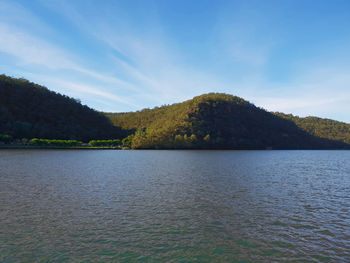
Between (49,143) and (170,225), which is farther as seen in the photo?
(49,143)

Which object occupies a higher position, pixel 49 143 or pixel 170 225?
pixel 49 143

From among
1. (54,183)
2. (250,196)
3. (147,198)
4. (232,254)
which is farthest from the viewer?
(54,183)

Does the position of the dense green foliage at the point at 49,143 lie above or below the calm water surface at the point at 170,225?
above

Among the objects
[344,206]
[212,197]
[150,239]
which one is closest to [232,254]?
[150,239]

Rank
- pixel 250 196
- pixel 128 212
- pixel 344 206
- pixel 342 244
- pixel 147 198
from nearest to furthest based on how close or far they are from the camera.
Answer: pixel 342 244
pixel 128 212
pixel 344 206
pixel 147 198
pixel 250 196

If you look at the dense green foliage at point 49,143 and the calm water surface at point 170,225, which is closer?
the calm water surface at point 170,225

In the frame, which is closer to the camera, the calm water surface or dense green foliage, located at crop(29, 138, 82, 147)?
the calm water surface

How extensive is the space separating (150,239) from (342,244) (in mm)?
11134

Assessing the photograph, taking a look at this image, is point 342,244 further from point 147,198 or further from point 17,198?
point 17,198

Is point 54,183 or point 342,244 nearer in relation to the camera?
point 342,244

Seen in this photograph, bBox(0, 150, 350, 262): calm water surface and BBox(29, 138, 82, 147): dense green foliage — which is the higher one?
BBox(29, 138, 82, 147): dense green foliage

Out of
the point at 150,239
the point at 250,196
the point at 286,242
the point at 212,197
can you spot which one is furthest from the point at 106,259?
the point at 250,196

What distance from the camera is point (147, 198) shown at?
79.1 ft

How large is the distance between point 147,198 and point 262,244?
12.9 m
